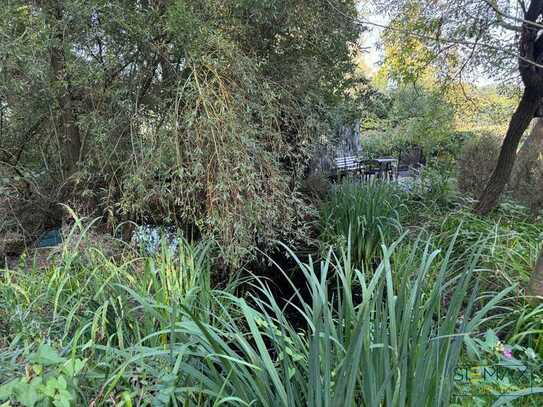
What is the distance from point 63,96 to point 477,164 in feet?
15.9

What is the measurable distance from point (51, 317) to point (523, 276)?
2.73 m

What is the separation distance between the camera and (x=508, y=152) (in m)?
4.13

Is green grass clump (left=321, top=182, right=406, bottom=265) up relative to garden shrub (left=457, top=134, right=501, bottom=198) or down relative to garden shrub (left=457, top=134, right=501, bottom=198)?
down

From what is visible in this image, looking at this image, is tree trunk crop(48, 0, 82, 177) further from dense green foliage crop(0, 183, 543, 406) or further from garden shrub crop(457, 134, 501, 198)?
garden shrub crop(457, 134, 501, 198)

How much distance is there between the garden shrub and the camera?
5.04m

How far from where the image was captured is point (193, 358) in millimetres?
1550

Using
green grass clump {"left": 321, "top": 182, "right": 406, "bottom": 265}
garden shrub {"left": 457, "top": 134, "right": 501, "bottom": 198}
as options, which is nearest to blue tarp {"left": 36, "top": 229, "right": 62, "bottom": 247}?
green grass clump {"left": 321, "top": 182, "right": 406, "bottom": 265}

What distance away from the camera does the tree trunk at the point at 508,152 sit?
391cm

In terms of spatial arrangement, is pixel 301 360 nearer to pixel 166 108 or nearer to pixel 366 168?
pixel 166 108

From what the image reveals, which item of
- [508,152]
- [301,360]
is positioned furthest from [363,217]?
[301,360]

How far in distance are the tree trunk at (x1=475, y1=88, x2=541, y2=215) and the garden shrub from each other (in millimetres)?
752

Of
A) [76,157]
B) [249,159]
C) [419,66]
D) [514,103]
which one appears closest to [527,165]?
[514,103]

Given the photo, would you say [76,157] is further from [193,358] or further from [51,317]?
[193,358]

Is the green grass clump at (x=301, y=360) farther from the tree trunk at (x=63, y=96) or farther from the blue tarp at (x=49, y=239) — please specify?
the tree trunk at (x=63, y=96)
